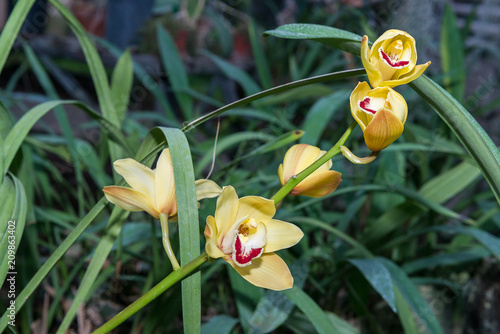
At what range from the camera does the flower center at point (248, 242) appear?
22 centimetres

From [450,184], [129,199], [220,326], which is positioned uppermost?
[129,199]

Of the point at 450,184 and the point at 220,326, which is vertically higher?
the point at 450,184

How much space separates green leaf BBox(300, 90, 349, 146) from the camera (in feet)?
2.40

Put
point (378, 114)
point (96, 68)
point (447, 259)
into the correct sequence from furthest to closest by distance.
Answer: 1. point (447, 259)
2. point (96, 68)
3. point (378, 114)

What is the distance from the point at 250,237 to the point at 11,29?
250 mm

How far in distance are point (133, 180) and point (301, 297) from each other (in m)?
0.23

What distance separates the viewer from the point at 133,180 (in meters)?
0.26

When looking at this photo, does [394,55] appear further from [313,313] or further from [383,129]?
[313,313]

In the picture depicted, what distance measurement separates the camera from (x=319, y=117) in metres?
0.77

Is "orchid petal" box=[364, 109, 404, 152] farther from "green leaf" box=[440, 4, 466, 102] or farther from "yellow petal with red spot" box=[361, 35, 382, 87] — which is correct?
"green leaf" box=[440, 4, 466, 102]

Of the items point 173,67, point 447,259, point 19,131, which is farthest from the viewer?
point 173,67

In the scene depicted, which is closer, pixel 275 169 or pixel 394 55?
pixel 394 55

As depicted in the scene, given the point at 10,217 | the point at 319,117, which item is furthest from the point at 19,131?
the point at 319,117

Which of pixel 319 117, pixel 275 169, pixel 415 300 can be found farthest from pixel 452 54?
pixel 415 300
